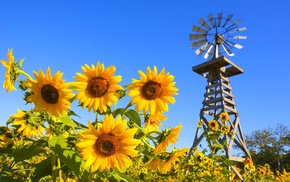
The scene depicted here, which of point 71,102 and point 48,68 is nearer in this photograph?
point 48,68

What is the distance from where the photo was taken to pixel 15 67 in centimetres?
220

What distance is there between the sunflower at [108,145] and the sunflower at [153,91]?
0.30 m

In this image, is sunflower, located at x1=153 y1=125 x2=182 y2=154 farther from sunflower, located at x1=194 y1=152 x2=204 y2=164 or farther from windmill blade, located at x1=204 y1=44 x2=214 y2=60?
windmill blade, located at x1=204 y1=44 x2=214 y2=60

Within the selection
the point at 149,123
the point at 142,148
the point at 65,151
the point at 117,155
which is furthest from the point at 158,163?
the point at 65,151

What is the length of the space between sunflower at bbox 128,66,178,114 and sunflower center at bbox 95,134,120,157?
312 millimetres

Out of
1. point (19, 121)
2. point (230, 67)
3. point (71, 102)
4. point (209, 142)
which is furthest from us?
point (230, 67)

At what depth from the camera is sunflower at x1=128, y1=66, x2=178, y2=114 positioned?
6.91 feet

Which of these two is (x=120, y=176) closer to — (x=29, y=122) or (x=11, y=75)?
(x=29, y=122)

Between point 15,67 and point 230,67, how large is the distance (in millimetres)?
20825

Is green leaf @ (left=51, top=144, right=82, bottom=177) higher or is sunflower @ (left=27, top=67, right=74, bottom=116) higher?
sunflower @ (left=27, top=67, right=74, bottom=116)

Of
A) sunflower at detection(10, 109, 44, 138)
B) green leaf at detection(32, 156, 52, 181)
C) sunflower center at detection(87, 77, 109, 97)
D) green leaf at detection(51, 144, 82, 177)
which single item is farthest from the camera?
sunflower at detection(10, 109, 44, 138)

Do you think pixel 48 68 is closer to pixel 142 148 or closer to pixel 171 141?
pixel 142 148

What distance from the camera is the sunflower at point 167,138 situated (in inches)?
88.3

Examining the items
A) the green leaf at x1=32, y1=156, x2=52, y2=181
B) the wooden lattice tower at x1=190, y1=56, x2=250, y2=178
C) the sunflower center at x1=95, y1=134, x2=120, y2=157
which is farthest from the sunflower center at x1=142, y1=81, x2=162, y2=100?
the wooden lattice tower at x1=190, y1=56, x2=250, y2=178
